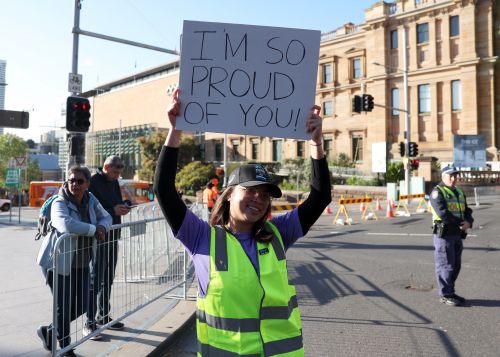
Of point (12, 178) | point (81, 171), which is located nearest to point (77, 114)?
point (81, 171)

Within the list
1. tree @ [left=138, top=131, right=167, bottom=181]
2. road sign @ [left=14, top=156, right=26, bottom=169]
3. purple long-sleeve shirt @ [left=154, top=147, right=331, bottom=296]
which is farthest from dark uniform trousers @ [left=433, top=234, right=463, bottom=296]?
tree @ [left=138, top=131, right=167, bottom=181]

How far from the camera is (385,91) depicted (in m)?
43.9

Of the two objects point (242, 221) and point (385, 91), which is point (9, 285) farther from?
point (385, 91)

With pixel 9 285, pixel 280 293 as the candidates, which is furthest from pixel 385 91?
pixel 280 293

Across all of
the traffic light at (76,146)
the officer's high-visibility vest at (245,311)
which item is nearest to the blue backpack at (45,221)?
the officer's high-visibility vest at (245,311)

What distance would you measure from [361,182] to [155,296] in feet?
109

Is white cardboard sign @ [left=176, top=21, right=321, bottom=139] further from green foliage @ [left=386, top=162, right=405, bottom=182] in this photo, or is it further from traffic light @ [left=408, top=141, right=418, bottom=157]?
green foliage @ [left=386, top=162, right=405, bottom=182]

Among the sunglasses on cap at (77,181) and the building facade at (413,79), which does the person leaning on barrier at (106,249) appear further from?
the building facade at (413,79)

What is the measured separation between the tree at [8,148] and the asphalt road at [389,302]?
5954cm

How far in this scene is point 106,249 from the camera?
4766mm

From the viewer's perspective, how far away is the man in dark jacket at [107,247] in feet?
15.1

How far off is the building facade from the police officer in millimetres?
25461

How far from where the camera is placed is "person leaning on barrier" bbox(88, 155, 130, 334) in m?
4.56

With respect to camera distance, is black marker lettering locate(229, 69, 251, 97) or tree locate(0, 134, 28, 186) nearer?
black marker lettering locate(229, 69, 251, 97)
